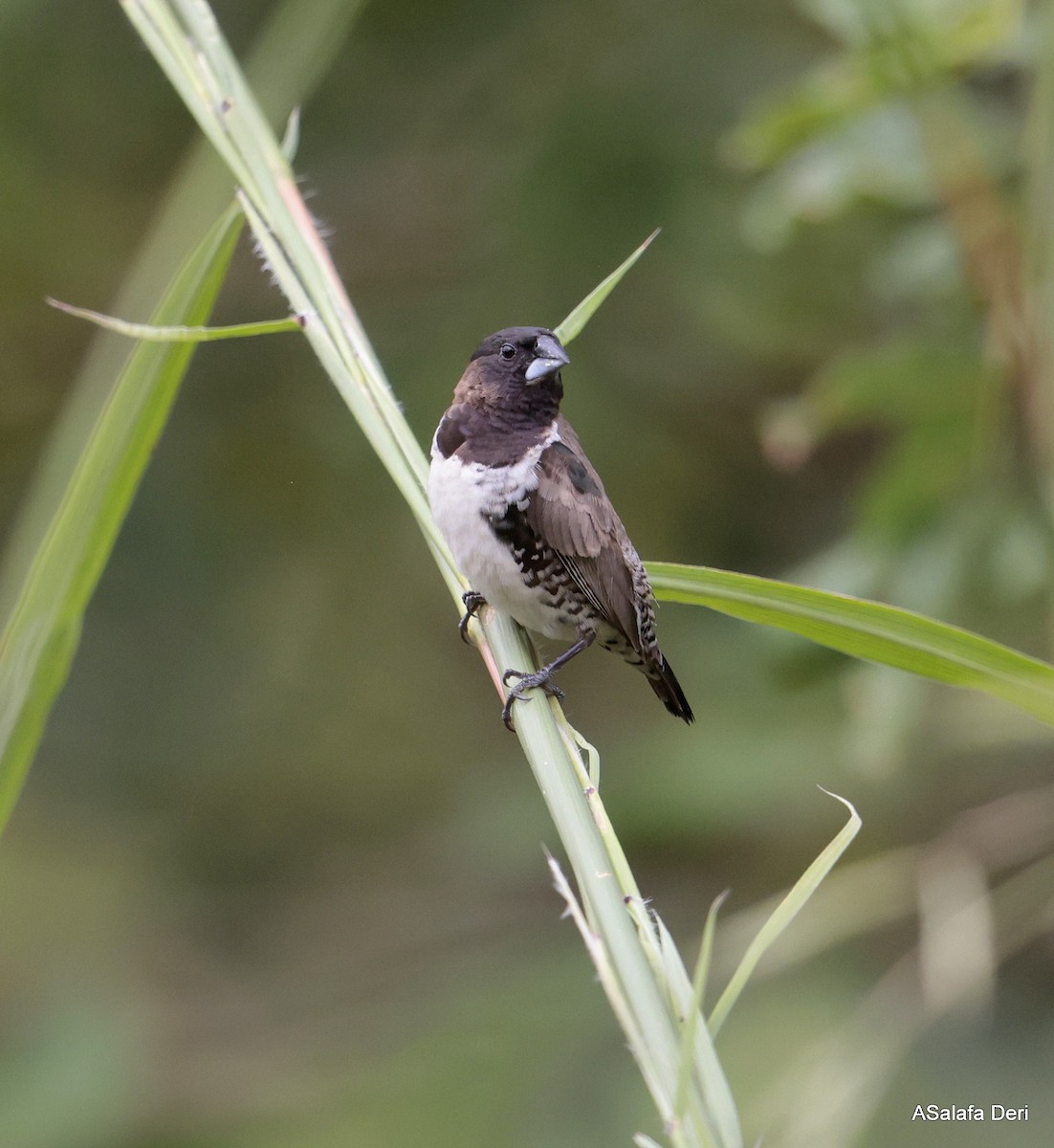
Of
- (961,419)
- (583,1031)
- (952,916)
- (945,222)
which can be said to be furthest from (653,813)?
(945,222)

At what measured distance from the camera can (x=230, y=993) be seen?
5410mm

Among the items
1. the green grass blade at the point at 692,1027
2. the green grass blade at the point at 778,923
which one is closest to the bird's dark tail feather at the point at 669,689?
the green grass blade at the point at 778,923

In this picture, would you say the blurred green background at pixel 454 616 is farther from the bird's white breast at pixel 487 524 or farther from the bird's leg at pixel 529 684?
the bird's leg at pixel 529 684

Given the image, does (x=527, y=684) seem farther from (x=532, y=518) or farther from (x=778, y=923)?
(x=532, y=518)

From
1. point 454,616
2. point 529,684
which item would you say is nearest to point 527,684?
point 529,684

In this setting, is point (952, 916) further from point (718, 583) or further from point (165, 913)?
point (165, 913)

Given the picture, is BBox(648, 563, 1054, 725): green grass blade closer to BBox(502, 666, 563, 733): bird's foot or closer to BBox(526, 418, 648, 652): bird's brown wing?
BBox(502, 666, 563, 733): bird's foot

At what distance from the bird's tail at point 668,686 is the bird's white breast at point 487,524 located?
23cm

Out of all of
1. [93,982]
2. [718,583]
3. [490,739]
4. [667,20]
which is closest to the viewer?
[718,583]

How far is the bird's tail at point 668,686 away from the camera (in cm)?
233

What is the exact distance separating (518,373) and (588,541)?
1.13ft

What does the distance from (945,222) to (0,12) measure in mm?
2655

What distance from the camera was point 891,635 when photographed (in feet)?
3.57

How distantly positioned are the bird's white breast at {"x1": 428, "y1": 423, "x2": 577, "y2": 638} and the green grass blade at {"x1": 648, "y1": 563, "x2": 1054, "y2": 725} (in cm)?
90
